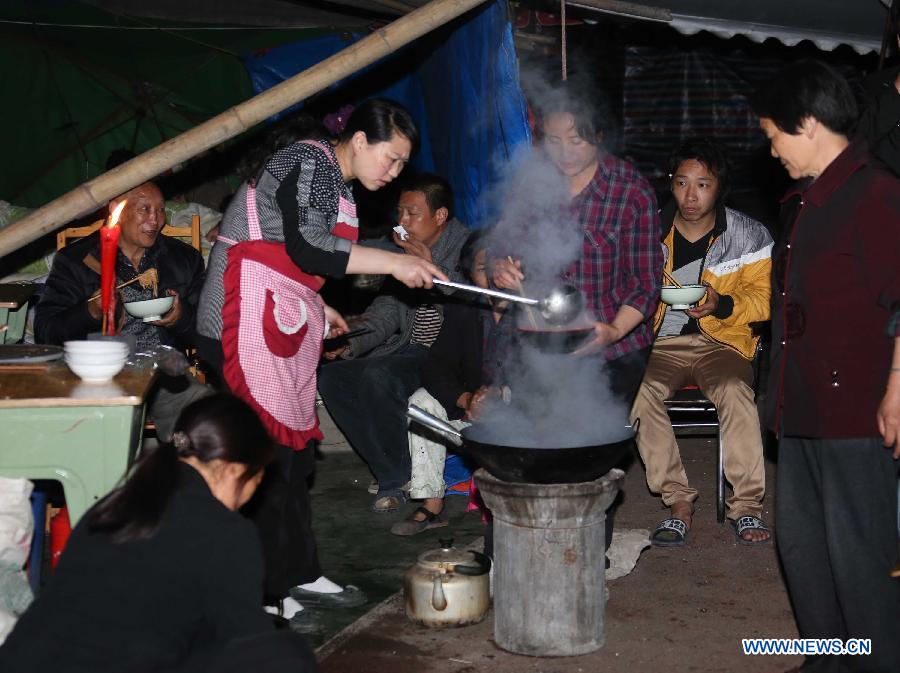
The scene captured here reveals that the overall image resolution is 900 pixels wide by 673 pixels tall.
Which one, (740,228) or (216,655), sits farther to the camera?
(740,228)

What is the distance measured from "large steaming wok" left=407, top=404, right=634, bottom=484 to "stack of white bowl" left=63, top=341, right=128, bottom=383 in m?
1.02

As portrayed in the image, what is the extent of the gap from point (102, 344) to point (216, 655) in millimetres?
1389

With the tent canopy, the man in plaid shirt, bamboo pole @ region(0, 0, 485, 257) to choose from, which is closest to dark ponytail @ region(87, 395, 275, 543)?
bamboo pole @ region(0, 0, 485, 257)

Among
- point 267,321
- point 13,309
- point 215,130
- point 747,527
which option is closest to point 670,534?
point 747,527

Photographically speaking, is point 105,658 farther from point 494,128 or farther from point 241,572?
point 494,128

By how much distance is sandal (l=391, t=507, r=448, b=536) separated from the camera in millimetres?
5215

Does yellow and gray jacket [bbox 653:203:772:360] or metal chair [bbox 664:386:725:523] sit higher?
yellow and gray jacket [bbox 653:203:772:360]

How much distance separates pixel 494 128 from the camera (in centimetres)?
483

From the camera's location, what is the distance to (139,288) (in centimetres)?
509

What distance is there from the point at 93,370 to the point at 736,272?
3302mm

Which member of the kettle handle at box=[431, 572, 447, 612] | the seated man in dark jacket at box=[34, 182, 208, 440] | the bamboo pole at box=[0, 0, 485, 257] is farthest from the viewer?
the seated man in dark jacket at box=[34, 182, 208, 440]

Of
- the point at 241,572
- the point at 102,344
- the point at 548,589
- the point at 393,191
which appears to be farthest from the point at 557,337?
the point at 393,191

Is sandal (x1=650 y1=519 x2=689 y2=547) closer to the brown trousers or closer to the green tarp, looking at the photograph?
the brown trousers

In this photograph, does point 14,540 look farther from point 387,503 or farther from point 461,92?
point 461,92
